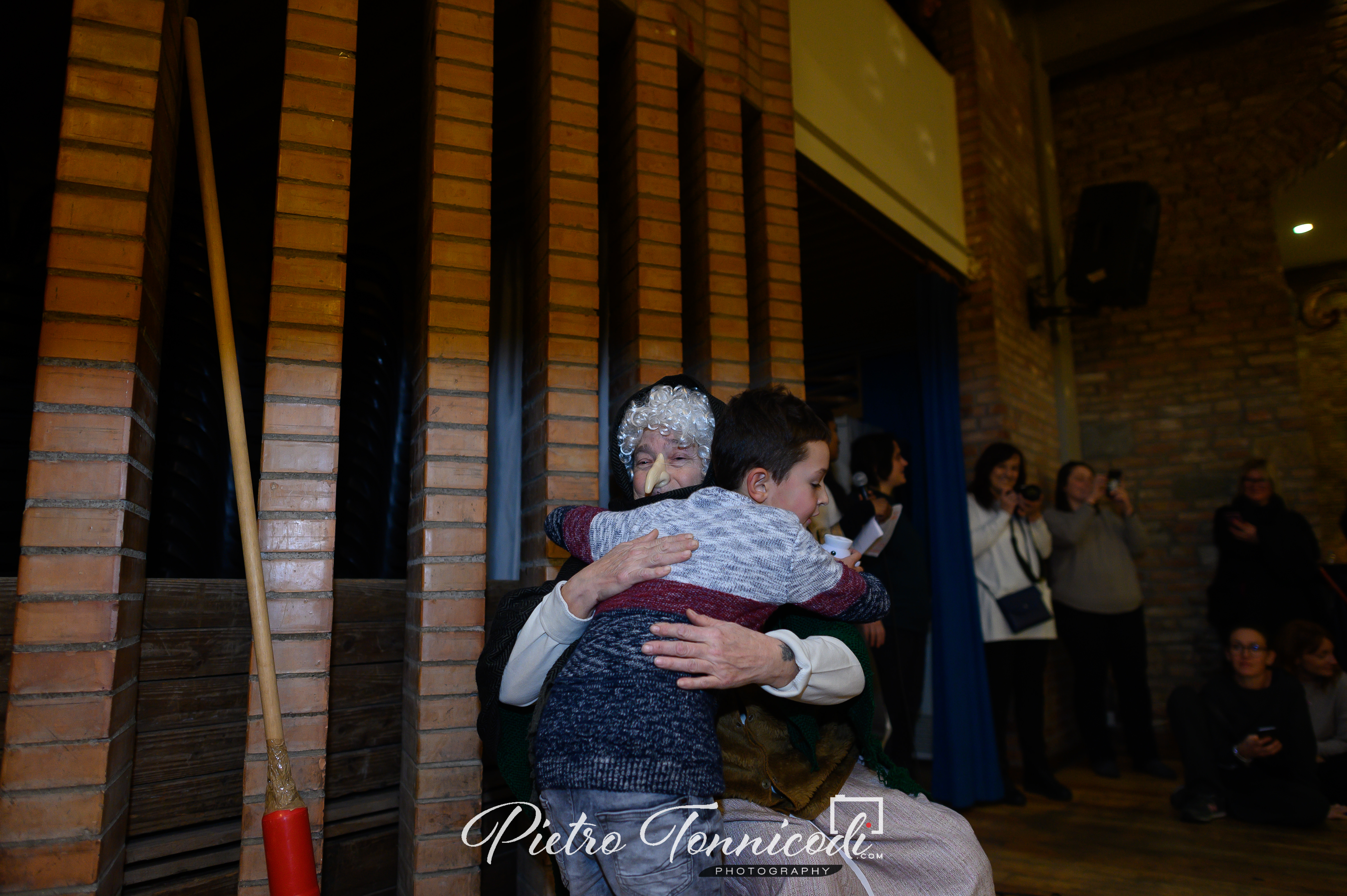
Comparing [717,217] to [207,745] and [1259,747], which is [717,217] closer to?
[207,745]

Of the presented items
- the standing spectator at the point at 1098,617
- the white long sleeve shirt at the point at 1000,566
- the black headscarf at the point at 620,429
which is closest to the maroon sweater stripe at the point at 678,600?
the black headscarf at the point at 620,429

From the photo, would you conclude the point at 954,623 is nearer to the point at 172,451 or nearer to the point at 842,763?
the point at 842,763

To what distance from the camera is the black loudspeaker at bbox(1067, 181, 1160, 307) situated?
5.24 m

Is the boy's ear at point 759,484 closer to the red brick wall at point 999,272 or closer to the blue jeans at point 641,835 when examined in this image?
the blue jeans at point 641,835

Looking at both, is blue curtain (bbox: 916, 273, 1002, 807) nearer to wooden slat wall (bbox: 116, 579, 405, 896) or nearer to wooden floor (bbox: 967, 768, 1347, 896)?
wooden floor (bbox: 967, 768, 1347, 896)

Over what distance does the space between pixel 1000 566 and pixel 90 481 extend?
387 centimetres

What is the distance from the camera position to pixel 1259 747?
3523mm

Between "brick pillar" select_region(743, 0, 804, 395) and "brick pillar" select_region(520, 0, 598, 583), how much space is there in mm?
504

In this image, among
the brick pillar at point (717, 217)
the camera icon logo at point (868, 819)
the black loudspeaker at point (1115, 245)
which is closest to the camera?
the camera icon logo at point (868, 819)

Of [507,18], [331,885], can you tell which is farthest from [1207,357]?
[331,885]

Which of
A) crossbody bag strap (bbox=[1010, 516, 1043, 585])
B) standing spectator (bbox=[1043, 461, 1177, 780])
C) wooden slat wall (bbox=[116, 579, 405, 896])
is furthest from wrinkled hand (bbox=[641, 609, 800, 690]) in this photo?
standing spectator (bbox=[1043, 461, 1177, 780])

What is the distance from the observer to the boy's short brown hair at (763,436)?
144 centimetres

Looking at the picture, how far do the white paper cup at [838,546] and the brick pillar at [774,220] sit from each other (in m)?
1.09

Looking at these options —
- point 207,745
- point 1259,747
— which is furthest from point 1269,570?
point 207,745
